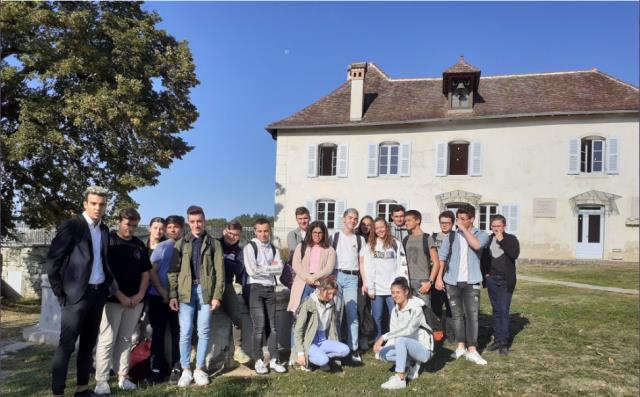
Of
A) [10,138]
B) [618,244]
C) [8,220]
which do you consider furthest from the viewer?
[618,244]

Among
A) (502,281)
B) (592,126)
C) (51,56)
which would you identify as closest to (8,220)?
(51,56)

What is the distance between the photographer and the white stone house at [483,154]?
1816cm

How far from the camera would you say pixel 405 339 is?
15.5 feet

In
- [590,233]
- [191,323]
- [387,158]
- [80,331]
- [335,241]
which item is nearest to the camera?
[80,331]

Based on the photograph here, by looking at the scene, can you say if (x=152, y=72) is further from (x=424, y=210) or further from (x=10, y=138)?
(x=424, y=210)

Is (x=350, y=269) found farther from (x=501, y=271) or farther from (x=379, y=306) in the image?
(x=501, y=271)

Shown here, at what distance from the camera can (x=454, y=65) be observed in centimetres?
2014

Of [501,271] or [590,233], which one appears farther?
[590,233]

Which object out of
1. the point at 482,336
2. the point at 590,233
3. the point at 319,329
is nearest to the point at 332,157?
the point at 590,233

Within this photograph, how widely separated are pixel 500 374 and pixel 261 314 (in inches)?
112

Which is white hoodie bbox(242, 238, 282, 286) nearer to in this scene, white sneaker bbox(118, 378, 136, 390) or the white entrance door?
white sneaker bbox(118, 378, 136, 390)

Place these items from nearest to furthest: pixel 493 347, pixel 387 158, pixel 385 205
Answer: pixel 493 347 → pixel 385 205 → pixel 387 158

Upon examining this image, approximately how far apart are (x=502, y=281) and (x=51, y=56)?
11.9m

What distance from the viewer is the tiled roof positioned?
738 inches
